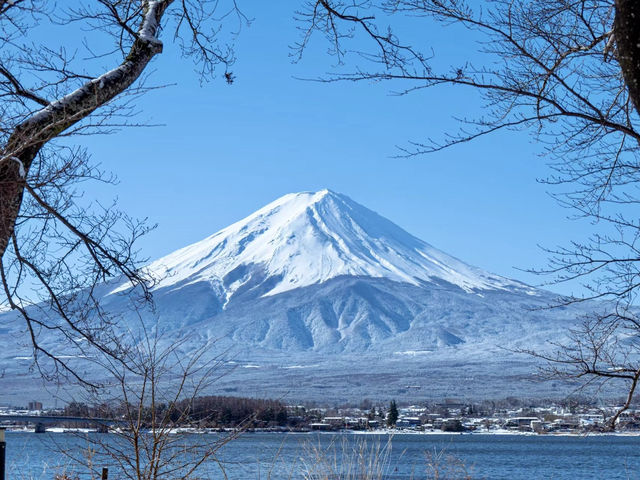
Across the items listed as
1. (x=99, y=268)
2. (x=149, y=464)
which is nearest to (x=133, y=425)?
(x=149, y=464)

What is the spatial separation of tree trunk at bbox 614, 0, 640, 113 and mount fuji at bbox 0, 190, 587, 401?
125m

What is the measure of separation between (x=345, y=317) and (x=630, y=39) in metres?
181

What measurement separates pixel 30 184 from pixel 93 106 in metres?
0.56

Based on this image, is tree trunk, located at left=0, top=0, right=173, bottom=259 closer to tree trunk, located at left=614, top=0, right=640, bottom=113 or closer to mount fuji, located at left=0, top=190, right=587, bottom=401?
tree trunk, located at left=614, top=0, right=640, bottom=113

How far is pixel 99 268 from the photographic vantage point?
5.14 meters

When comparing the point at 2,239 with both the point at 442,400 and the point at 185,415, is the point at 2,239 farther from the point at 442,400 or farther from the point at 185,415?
the point at 442,400

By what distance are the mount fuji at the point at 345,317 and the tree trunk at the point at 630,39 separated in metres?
125

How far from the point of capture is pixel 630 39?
299cm

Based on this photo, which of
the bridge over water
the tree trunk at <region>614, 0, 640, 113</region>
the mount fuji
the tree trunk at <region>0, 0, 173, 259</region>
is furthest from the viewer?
the mount fuji

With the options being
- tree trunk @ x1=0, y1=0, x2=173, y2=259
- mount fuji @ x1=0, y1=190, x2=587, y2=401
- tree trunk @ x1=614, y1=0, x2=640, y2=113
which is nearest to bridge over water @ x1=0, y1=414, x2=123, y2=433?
tree trunk @ x1=0, y1=0, x2=173, y2=259

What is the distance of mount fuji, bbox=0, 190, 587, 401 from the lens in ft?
464

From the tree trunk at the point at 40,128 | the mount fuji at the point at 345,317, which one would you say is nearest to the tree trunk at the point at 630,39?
the tree trunk at the point at 40,128

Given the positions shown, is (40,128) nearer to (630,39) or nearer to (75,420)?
(75,420)

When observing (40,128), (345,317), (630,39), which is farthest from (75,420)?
(345,317)
